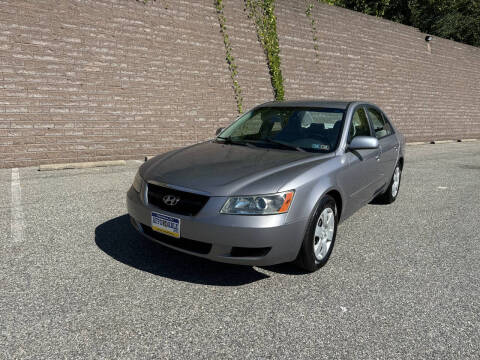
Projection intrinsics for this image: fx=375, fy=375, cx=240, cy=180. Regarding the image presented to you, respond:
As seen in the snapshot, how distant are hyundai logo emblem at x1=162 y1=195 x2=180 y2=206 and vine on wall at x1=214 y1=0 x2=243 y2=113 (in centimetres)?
728

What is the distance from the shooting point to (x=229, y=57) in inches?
380

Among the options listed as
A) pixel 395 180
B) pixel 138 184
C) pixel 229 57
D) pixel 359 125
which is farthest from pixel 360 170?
pixel 229 57

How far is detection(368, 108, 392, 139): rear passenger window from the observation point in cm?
471

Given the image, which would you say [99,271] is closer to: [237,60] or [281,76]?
[237,60]

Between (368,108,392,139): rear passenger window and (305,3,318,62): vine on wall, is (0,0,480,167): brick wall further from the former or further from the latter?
(368,108,392,139): rear passenger window

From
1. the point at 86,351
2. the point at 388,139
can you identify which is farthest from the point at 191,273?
the point at 388,139

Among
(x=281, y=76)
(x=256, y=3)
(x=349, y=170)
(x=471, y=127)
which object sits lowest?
(x=471, y=127)

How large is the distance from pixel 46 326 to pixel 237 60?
8602 mm

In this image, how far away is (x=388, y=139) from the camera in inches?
196

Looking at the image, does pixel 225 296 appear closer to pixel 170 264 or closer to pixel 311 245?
pixel 170 264

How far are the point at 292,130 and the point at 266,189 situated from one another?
4.44ft

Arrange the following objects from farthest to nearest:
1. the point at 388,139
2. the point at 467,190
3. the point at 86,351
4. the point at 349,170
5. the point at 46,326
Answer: the point at 467,190
the point at 388,139
the point at 349,170
the point at 46,326
the point at 86,351

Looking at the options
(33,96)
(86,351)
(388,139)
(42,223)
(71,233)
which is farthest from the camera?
(33,96)

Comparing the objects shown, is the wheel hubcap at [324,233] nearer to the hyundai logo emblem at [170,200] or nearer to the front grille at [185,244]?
the front grille at [185,244]
